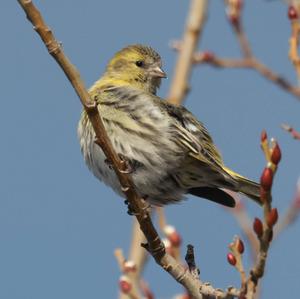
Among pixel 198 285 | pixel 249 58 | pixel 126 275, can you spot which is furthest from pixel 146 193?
pixel 198 285

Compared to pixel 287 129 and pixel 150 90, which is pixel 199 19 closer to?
pixel 150 90

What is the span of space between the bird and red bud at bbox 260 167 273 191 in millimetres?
2771

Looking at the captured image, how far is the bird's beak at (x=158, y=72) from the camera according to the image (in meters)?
7.09

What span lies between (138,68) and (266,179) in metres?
4.79

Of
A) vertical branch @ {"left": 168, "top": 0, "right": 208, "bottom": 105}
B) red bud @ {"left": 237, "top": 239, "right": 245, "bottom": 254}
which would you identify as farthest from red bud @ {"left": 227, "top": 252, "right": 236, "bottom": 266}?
vertical branch @ {"left": 168, "top": 0, "right": 208, "bottom": 105}

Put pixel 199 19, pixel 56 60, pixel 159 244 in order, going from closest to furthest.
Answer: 1. pixel 56 60
2. pixel 159 244
3. pixel 199 19

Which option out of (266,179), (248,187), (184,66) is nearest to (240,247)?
(266,179)

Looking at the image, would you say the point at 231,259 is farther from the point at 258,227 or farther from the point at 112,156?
the point at 112,156

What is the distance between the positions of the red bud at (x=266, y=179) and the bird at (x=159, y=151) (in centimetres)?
277

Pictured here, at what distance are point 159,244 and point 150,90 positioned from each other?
3200 millimetres

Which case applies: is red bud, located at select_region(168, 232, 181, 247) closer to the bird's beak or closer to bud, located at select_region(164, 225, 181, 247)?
bud, located at select_region(164, 225, 181, 247)

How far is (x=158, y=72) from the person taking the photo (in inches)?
280

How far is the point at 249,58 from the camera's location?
173 inches

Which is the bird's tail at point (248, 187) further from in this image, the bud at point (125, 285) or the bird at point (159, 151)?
the bud at point (125, 285)
